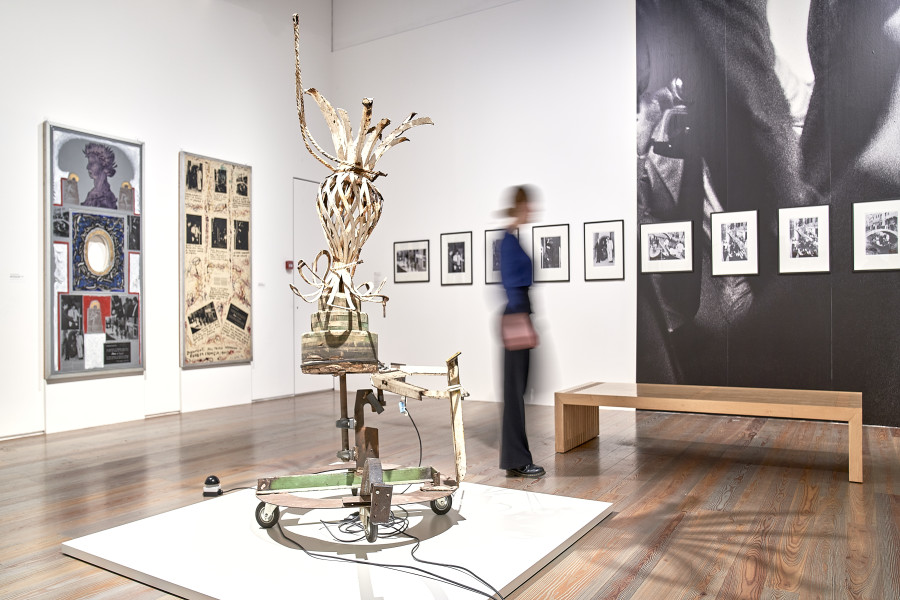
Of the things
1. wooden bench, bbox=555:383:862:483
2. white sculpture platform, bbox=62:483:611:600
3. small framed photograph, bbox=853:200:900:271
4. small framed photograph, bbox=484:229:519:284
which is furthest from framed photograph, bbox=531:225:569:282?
white sculpture platform, bbox=62:483:611:600

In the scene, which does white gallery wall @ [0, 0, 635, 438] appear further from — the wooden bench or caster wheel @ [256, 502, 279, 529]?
caster wheel @ [256, 502, 279, 529]

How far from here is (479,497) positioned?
12.2 ft

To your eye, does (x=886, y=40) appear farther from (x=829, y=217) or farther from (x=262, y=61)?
(x=262, y=61)

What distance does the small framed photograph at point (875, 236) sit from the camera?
233 inches

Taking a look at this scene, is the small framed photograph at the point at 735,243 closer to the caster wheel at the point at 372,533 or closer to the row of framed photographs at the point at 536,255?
the row of framed photographs at the point at 536,255

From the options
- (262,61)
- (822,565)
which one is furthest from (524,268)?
(262,61)

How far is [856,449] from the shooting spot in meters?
3.99

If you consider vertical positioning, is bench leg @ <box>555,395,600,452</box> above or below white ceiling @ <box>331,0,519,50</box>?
below

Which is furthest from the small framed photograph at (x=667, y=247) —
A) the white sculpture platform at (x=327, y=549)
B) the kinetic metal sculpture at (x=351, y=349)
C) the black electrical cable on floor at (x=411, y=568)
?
the black electrical cable on floor at (x=411, y=568)

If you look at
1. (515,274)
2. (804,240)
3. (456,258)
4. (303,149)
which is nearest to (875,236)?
(804,240)

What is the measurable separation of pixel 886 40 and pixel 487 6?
4265 mm

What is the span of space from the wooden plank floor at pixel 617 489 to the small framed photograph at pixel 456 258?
196 cm

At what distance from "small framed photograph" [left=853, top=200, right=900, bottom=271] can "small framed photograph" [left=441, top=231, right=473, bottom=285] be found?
406cm

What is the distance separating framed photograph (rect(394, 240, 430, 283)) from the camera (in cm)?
861
